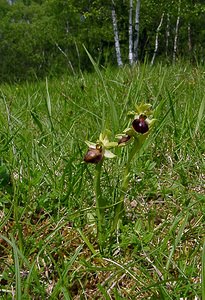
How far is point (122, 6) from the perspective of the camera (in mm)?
20141

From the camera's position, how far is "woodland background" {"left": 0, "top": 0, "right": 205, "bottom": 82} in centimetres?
1611

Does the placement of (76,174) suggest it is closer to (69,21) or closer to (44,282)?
(44,282)

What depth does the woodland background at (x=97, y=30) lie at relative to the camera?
52.9ft

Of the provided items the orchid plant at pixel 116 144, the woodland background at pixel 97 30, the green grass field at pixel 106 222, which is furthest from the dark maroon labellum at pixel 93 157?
the woodland background at pixel 97 30

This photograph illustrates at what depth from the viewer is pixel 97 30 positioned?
2209cm

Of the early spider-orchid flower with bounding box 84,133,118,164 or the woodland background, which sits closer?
the early spider-orchid flower with bounding box 84,133,118,164

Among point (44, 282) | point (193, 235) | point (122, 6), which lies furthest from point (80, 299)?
point (122, 6)

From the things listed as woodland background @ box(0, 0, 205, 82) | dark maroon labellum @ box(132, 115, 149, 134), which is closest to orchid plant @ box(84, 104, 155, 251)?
dark maroon labellum @ box(132, 115, 149, 134)

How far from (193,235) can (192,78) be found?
1894 mm

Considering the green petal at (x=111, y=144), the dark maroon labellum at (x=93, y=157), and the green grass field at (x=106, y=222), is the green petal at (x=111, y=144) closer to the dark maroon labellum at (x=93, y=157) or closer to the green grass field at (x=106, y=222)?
the dark maroon labellum at (x=93, y=157)

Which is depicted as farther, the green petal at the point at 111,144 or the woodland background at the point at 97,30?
the woodland background at the point at 97,30

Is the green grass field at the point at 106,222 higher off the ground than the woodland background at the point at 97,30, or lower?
higher

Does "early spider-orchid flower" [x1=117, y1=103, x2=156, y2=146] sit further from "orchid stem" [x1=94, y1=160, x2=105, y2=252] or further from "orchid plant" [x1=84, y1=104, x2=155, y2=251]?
"orchid stem" [x1=94, y1=160, x2=105, y2=252]

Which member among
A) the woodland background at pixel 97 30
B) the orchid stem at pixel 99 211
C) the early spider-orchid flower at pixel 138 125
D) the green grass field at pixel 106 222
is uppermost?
the early spider-orchid flower at pixel 138 125
